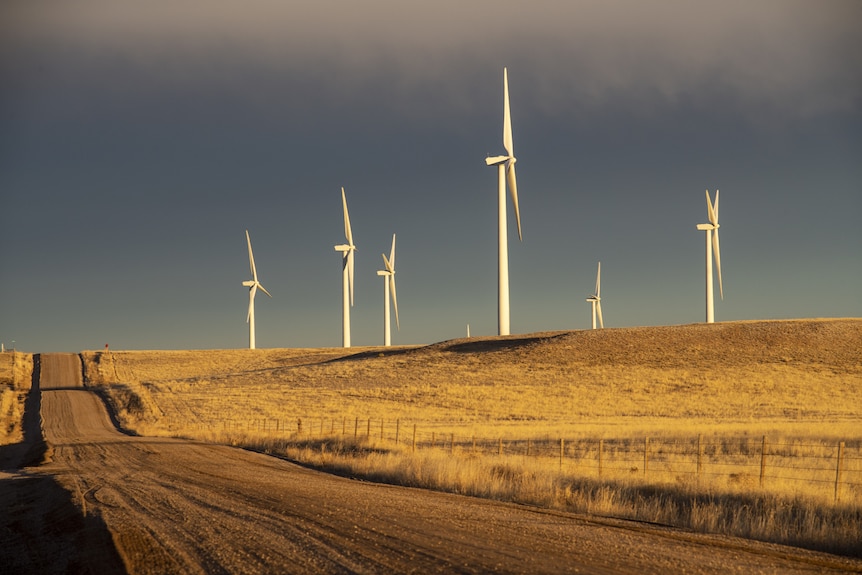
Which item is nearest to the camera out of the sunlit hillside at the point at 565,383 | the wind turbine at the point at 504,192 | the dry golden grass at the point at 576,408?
the dry golden grass at the point at 576,408

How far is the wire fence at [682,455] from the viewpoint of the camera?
24.0 m

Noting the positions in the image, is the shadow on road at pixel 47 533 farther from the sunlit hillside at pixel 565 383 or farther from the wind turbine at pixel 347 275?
the wind turbine at pixel 347 275

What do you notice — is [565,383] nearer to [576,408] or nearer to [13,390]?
[576,408]

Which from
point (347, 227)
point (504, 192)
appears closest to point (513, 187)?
point (504, 192)

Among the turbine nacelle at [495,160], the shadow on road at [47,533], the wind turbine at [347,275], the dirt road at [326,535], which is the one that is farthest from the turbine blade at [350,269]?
the dirt road at [326,535]

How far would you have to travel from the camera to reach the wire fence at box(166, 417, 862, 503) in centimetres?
2397

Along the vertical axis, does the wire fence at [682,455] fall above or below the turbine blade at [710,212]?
below

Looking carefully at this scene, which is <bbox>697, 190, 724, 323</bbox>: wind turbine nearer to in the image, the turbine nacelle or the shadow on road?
the turbine nacelle

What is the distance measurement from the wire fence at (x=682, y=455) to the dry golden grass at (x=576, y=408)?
0.21 m

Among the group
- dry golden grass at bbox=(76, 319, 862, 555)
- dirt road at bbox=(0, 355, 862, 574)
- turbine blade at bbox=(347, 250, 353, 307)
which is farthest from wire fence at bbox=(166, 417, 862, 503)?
turbine blade at bbox=(347, 250, 353, 307)

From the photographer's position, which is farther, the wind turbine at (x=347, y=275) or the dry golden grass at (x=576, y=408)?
the wind turbine at (x=347, y=275)

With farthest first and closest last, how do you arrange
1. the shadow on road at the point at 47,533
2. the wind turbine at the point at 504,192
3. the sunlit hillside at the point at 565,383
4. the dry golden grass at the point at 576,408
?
the wind turbine at the point at 504,192
the sunlit hillside at the point at 565,383
the dry golden grass at the point at 576,408
the shadow on road at the point at 47,533

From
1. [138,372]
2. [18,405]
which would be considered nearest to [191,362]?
[138,372]

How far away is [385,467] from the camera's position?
25906mm
